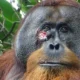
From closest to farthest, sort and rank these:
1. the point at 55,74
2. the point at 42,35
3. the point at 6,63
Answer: the point at 55,74 < the point at 42,35 < the point at 6,63

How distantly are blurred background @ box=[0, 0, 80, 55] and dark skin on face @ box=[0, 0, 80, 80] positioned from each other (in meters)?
0.60

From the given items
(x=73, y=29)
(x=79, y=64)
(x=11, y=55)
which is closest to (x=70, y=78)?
(x=79, y=64)

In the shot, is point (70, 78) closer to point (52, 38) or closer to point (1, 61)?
point (52, 38)

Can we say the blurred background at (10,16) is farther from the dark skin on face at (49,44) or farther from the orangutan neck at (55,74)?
the orangutan neck at (55,74)

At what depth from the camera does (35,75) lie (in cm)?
307

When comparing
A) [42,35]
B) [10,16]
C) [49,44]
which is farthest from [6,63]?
[10,16]

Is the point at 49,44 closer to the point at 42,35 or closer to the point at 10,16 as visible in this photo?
the point at 42,35

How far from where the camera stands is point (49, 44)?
3.02 m

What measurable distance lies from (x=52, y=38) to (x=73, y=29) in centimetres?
20

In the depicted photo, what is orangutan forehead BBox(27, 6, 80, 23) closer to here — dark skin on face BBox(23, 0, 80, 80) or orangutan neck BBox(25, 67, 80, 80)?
dark skin on face BBox(23, 0, 80, 80)

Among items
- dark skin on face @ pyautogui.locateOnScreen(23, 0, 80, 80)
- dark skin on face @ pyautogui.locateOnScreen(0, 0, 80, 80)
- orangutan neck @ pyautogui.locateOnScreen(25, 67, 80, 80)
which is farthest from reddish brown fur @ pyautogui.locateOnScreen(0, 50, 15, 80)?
orangutan neck @ pyautogui.locateOnScreen(25, 67, 80, 80)

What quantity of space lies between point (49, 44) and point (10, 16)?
4.24 feet

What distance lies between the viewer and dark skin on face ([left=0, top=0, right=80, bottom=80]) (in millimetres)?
2988

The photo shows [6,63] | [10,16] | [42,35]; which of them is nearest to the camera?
[42,35]
